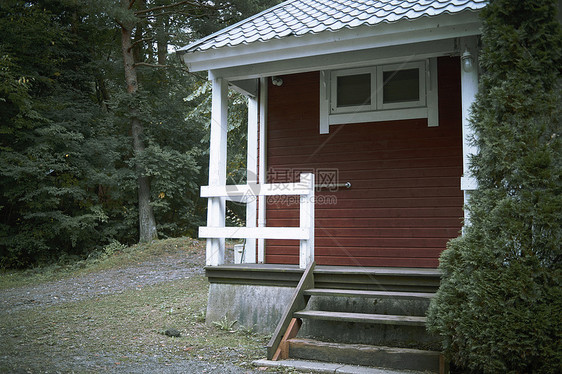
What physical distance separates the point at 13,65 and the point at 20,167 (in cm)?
259

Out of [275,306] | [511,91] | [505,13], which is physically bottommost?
[275,306]

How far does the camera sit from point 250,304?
5395 mm

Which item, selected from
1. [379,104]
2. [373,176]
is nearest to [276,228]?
[373,176]

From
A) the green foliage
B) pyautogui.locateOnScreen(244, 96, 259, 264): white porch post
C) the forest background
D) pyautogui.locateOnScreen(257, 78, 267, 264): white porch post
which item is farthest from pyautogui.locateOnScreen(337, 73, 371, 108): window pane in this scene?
the forest background

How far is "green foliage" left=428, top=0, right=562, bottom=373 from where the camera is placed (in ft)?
10.6

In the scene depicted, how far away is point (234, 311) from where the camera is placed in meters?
5.47

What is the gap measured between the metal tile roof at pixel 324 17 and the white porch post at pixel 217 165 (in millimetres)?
609

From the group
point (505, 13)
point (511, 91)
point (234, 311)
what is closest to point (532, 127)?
point (511, 91)

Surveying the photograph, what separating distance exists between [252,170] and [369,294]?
3009 mm

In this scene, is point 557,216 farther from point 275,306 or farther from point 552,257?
point 275,306

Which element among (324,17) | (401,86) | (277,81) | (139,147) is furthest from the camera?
(139,147)

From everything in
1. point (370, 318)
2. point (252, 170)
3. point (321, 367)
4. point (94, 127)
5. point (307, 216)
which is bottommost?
point (321, 367)

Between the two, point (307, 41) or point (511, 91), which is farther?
point (307, 41)

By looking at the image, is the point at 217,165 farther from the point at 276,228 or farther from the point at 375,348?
the point at 375,348
